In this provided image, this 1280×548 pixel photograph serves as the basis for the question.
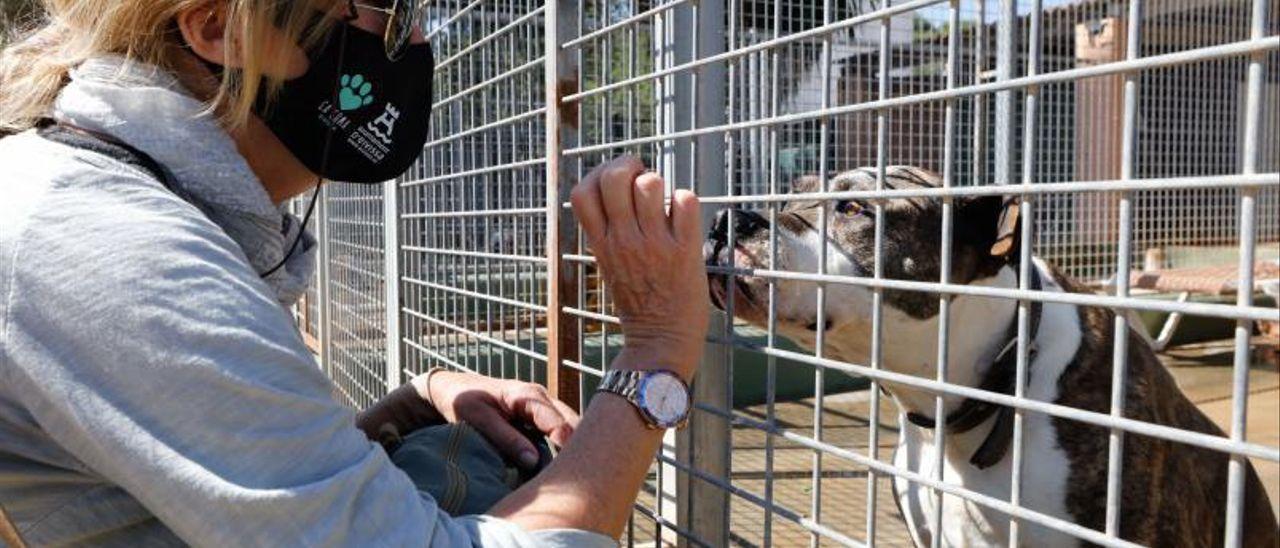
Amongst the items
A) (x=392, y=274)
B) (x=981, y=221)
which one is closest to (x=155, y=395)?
(x=981, y=221)

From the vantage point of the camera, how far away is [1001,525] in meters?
2.43

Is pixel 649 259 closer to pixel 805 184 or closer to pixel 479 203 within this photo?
pixel 805 184

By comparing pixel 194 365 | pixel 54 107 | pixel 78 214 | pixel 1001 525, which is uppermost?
pixel 54 107

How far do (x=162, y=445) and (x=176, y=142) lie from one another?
1.36 feet

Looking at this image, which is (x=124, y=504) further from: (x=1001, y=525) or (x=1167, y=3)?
(x=1167, y=3)

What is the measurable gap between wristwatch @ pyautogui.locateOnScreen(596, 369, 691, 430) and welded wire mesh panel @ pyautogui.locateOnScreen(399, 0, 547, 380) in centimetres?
116

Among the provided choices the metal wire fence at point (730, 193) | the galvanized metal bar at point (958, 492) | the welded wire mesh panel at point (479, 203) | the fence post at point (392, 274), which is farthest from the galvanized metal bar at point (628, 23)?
the fence post at point (392, 274)

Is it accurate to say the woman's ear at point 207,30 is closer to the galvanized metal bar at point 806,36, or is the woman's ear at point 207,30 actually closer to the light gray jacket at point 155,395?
the light gray jacket at point 155,395

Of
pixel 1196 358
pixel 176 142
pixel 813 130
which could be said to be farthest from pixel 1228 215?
pixel 176 142

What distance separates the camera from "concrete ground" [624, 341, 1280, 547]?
4414 mm

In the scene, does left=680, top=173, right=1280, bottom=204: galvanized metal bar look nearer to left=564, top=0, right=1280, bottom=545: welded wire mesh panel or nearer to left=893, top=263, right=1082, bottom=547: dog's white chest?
left=564, top=0, right=1280, bottom=545: welded wire mesh panel

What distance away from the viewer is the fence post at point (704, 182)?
1982 millimetres

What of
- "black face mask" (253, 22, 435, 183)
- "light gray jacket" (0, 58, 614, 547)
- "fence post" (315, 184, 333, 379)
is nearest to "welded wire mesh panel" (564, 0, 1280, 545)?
"black face mask" (253, 22, 435, 183)

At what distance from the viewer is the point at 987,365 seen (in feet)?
8.42
